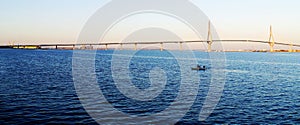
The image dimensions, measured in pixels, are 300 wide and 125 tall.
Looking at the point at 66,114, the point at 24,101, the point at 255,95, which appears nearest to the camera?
the point at 66,114

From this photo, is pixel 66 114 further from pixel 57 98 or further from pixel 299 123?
pixel 299 123

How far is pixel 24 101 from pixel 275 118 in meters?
25.2

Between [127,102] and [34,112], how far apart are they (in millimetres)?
10004

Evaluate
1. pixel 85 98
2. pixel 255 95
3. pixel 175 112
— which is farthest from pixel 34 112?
pixel 255 95

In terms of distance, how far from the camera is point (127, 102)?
32.1 metres

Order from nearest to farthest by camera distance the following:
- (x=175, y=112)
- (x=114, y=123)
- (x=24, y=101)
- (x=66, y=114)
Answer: (x=114, y=123) → (x=66, y=114) → (x=175, y=112) → (x=24, y=101)

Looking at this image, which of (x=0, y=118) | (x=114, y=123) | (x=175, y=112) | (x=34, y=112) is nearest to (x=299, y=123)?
(x=175, y=112)

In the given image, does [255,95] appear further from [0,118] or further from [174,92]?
[0,118]

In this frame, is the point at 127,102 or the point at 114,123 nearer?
the point at 114,123

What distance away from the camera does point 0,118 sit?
23.9 meters

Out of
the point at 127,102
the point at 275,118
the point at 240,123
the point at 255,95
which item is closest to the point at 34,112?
the point at 127,102

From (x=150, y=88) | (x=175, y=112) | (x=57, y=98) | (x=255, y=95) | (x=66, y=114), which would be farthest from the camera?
(x=150, y=88)

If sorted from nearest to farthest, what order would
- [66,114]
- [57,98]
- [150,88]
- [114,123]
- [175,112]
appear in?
[114,123] < [66,114] < [175,112] < [57,98] < [150,88]

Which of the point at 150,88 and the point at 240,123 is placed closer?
the point at 240,123
